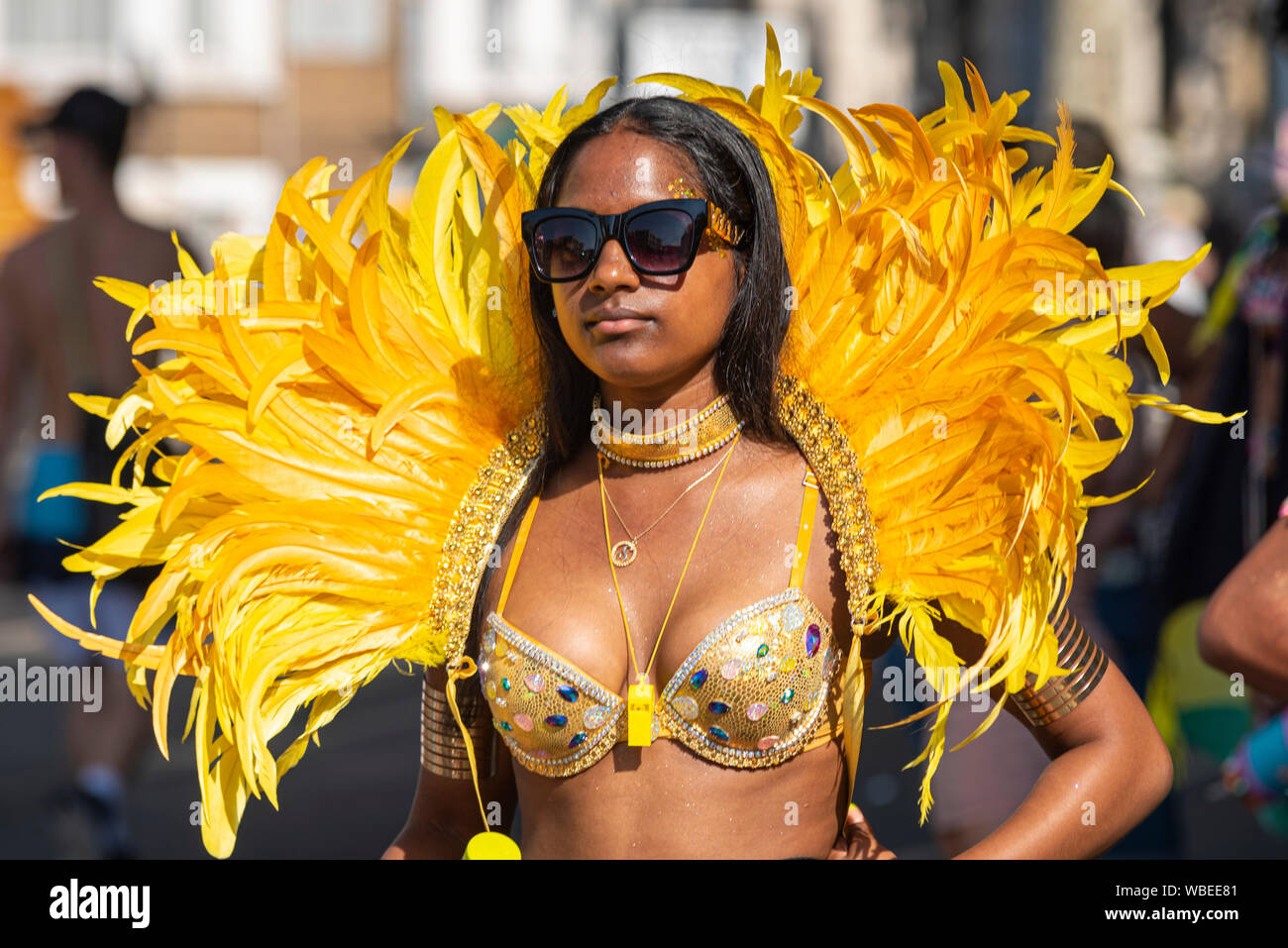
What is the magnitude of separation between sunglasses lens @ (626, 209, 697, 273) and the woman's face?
0.07ft

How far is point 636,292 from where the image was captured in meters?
2.17

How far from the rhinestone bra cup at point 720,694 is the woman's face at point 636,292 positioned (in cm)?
31

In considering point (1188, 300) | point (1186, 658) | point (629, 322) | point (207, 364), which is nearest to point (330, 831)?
point (1186, 658)

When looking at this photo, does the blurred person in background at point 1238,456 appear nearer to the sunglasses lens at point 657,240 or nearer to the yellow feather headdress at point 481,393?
the yellow feather headdress at point 481,393

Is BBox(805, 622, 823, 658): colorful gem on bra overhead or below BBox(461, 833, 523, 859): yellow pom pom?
A: overhead

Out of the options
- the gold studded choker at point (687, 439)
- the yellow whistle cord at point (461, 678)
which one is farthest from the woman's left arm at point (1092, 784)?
the yellow whistle cord at point (461, 678)

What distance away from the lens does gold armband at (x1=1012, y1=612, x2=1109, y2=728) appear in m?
2.15

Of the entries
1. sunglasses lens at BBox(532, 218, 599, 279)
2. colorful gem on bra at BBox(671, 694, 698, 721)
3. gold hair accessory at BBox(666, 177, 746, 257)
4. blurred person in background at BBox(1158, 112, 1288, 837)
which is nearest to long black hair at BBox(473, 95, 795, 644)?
gold hair accessory at BBox(666, 177, 746, 257)

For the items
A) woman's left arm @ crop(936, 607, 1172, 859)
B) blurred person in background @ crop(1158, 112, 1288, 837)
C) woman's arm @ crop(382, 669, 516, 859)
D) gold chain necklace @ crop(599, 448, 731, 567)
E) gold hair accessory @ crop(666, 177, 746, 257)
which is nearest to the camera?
woman's left arm @ crop(936, 607, 1172, 859)

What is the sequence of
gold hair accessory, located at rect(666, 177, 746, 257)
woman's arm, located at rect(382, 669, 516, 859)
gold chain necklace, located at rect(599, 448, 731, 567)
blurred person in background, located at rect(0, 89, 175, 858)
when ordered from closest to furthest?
gold hair accessory, located at rect(666, 177, 746, 257), gold chain necklace, located at rect(599, 448, 731, 567), woman's arm, located at rect(382, 669, 516, 859), blurred person in background, located at rect(0, 89, 175, 858)

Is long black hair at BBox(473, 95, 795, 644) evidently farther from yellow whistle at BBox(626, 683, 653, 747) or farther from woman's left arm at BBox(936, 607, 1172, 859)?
woman's left arm at BBox(936, 607, 1172, 859)

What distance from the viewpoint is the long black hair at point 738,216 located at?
225 centimetres

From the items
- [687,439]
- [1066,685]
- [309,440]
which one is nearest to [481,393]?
[309,440]

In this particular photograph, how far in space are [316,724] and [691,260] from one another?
0.92 meters
